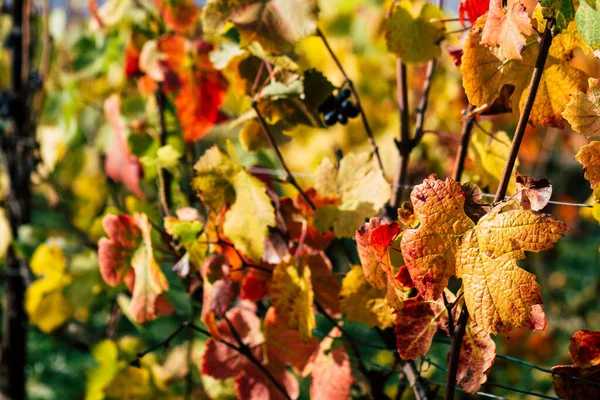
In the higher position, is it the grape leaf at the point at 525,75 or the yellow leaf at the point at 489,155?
the grape leaf at the point at 525,75

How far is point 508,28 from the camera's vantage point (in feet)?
2.31

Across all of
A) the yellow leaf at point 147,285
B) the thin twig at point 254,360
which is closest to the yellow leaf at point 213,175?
the yellow leaf at point 147,285

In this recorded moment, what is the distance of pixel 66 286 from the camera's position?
1714mm

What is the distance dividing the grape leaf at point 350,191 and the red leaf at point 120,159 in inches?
22.3

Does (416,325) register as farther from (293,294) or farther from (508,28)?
(508,28)

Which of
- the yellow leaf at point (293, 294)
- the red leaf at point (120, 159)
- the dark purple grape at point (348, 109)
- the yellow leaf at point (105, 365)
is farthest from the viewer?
the yellow leaf at point (105, 365)

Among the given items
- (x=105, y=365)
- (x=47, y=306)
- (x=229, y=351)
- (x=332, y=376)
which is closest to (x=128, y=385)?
(x=105, y=365)

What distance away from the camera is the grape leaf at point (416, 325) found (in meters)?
0.86

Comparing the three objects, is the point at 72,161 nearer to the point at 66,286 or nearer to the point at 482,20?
the point at 66,286

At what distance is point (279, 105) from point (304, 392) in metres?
0.80

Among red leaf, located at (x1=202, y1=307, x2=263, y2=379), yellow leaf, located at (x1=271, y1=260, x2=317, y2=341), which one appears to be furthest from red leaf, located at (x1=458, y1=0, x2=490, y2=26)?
red leaf, located at (x1=202, y1=307, x2=263, y2=379)

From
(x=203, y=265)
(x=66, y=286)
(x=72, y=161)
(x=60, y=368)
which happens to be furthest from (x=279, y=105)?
(x=60, y=368)

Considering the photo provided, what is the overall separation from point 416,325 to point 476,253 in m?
0.18

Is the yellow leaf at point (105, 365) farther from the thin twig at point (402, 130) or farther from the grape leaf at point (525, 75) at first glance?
the grape leaf at point (525, 75)
